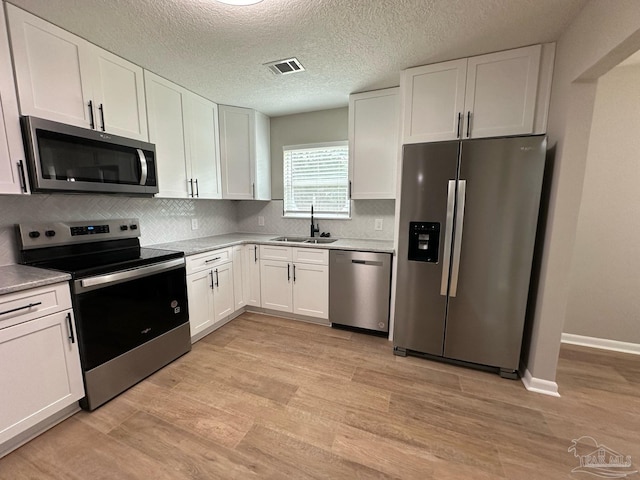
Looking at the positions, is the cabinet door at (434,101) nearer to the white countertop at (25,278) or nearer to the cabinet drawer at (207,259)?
the cabinet drawer at (207,259)

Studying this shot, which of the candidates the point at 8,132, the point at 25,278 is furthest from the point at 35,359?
the point at 8,132

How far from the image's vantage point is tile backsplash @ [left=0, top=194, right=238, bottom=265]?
1.82m

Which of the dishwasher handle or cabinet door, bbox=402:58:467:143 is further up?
cabinet door, bbox=402:58:467:143

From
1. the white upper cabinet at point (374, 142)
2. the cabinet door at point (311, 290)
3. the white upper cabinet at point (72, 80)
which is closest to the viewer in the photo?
the white upper cabinet at point (72, 80)

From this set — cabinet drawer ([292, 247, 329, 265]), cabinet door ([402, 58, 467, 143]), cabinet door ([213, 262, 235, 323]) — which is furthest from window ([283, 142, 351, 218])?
cabinet door ([213, 262, 235, 323])

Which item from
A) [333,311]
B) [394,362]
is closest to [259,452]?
[394,362]

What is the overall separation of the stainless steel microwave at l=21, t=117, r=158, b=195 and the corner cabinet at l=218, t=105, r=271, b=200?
982 mm

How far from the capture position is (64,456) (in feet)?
4.75

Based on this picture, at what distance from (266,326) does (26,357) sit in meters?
1.86

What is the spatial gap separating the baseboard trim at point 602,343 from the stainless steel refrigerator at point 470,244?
1.09 m

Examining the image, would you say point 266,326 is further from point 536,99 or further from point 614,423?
point 536,99

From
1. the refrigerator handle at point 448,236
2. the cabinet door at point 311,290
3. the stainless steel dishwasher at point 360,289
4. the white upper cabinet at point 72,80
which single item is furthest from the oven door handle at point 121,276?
the refrigerator handle at point 448,236

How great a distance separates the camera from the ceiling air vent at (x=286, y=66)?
2175 mm

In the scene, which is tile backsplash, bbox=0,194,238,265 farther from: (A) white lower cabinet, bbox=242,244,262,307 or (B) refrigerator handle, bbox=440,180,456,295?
(B) refrigerator handle, bbox=440,180,456,295
